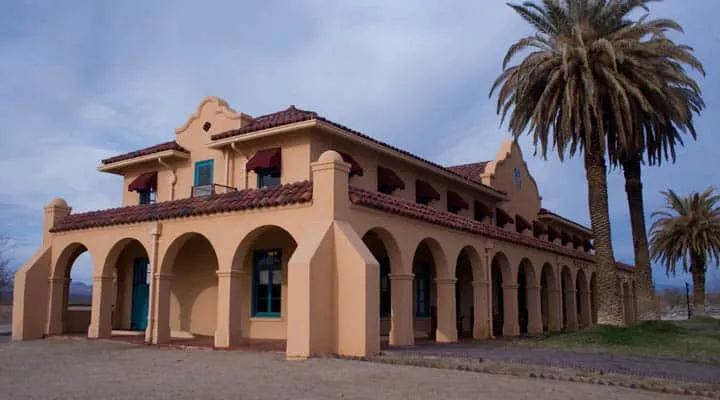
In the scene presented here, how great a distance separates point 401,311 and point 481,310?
5.27m

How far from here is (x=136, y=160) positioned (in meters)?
23.2

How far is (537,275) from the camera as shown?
80.7ft

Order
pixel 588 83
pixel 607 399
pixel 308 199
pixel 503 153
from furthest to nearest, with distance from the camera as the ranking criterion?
pixel 503 153
pixel 588 83
pixel 308 199
pixel 607 399

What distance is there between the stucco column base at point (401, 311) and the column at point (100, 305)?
9025 millimetres

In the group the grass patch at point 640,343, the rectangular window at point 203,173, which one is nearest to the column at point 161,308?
the rectangular window at point 203,173

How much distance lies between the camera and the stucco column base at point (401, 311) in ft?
52.3

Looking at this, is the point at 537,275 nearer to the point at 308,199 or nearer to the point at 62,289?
the point at 308,199

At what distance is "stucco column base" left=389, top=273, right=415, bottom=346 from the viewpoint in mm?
15953

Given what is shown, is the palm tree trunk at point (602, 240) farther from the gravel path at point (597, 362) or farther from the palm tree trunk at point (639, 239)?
the gravel path at point (597, 362)

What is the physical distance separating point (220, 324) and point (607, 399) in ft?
32.9

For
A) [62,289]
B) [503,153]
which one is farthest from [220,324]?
[503,153]

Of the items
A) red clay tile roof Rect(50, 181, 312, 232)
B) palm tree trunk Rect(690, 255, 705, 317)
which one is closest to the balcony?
red clay tile roof Rect(50, 181, 312, 232)

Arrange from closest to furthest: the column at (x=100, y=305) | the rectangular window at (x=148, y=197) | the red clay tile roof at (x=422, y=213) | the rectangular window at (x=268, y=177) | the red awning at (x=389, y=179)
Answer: the red clay tile roof at (x=422, y=213) < the column at (x=100, y=305) < the rectangular window at (x=268, y=177) < the red awning at (x=389, y=179) < the rectangular window at (x=148, y=197)

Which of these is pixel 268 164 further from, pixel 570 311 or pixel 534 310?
pixel 570 311
